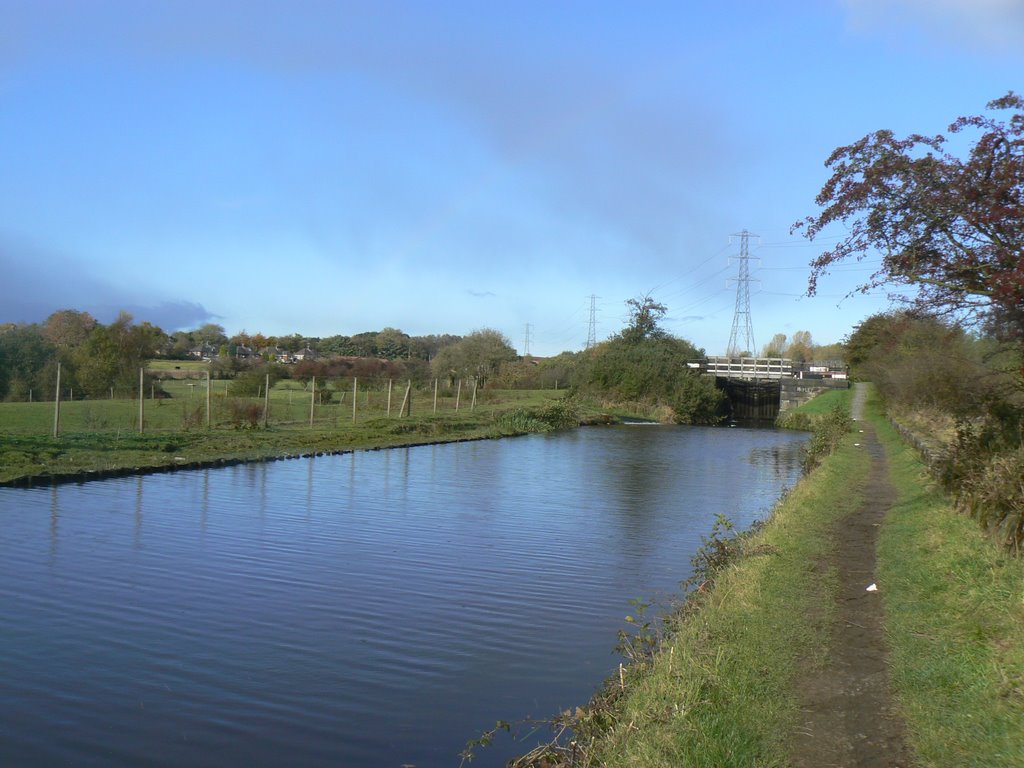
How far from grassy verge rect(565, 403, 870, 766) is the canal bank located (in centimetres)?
1

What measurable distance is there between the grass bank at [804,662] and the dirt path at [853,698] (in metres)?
0.09

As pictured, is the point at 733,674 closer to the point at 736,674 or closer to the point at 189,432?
the point at 736,674

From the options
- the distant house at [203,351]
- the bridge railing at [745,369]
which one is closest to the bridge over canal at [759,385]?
the bridge railing at [745,369]

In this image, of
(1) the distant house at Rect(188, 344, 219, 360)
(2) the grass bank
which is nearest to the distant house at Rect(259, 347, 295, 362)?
(1) the distant house at Rect(188, 344, 219, 360)

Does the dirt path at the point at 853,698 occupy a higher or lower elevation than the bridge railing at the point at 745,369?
lower

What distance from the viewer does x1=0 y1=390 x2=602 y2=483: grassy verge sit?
759 inches

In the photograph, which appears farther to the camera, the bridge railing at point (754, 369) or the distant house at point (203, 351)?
the distant house at point (203, 351)

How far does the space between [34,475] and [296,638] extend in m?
11.4

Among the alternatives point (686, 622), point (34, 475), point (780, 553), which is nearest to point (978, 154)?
point (780, 553)

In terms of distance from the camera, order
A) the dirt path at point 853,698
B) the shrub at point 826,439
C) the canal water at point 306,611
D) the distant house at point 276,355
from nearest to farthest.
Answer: the dirt path at point 853,698 → the canal water at point 306,611 → the shrub at point 826,439 → the distant house at point 276,355

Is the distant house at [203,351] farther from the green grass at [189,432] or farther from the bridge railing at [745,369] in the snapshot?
the green grass at [189,432]

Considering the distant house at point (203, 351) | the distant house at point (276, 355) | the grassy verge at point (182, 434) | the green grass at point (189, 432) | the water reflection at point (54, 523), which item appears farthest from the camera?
the distant house at point (203, 351)

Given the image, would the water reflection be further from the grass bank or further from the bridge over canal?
the bridge over canal

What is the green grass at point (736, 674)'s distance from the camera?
505cm
